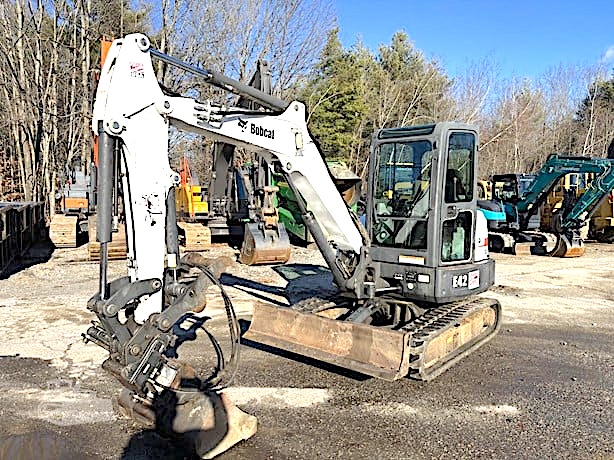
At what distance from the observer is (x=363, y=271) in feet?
21.3

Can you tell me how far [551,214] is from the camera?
18469mm

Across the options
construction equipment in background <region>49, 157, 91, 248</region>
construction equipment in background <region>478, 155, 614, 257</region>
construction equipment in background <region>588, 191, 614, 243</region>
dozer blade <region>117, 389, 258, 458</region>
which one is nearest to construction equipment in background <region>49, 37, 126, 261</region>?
construction equipment in background <region>49, 157, 91, 248</region>

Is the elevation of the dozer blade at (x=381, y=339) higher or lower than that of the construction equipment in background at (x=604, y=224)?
lower

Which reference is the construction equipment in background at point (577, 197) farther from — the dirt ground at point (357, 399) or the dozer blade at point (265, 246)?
the dirt ground at point (357, 399)

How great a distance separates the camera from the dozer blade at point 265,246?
12508mm

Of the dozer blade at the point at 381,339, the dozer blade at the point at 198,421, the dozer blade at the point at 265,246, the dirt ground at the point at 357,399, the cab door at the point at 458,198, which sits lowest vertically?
the dirt ground at the point at 357,399

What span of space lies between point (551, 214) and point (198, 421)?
16.4 meters

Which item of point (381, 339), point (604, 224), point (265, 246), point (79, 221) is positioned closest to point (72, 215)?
point (79, 221)

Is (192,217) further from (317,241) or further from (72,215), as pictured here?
(317,241)

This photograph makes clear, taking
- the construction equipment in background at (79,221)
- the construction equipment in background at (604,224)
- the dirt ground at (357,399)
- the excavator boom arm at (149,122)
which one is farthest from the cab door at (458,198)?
the construction equipment in background at (604,224)

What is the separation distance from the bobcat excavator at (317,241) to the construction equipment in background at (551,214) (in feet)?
31.9

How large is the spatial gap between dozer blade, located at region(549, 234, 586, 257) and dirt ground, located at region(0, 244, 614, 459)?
720cm

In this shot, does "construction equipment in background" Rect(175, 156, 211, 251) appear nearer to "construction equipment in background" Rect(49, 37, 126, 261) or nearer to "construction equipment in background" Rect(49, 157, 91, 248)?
"construction equipment in background" Rect(49, 37, 126, 261)

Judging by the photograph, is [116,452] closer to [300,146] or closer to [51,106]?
[300,146]
